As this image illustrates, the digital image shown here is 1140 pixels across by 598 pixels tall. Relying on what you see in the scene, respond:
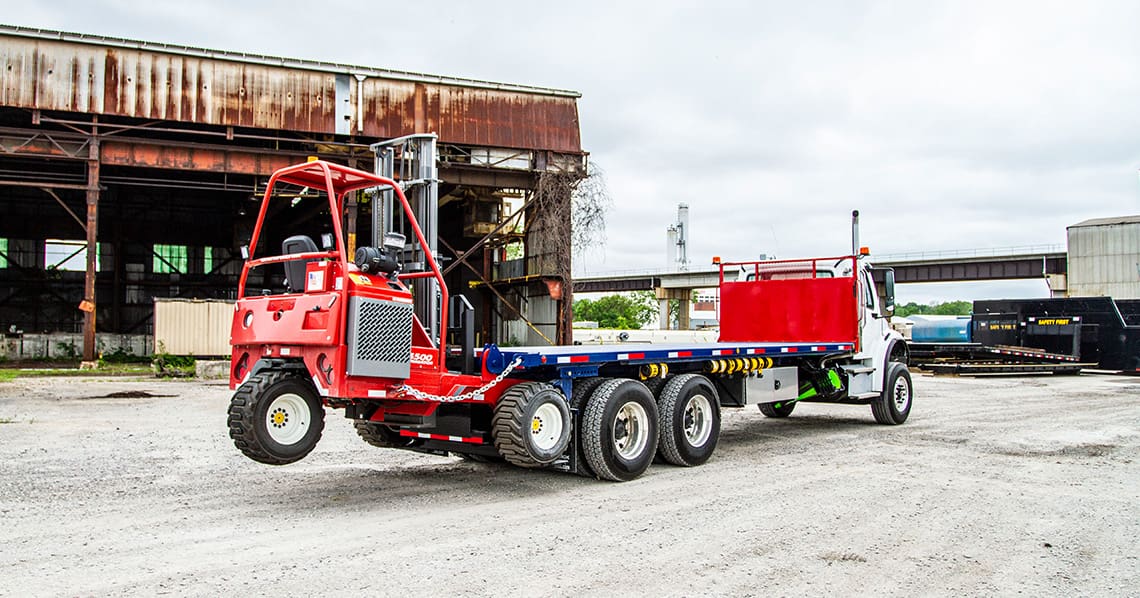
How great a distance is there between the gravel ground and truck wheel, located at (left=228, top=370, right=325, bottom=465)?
62cm

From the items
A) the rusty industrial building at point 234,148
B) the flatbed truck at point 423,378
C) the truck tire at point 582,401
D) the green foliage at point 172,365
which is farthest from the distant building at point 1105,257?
the truck tire at point 582,401

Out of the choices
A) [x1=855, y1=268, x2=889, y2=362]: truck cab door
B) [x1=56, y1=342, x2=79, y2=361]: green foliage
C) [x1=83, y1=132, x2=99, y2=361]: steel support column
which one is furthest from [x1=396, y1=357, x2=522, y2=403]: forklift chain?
[x1=56, y1=342, x2=79, y2=361]: green foliage

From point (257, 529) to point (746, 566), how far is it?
374 centimetres

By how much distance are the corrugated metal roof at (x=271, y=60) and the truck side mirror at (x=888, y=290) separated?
17.6 m

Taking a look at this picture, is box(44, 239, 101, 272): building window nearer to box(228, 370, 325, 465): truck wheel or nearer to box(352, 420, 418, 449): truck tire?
box(352, 420, 418, 449): truck tire

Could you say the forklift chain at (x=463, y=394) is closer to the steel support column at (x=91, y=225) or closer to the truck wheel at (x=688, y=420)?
the truck wheel at (x=688, y=420)

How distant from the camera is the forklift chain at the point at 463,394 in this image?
24.4ft

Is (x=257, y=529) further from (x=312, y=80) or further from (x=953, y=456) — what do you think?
(x=312, y=80)

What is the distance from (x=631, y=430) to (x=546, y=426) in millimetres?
1382

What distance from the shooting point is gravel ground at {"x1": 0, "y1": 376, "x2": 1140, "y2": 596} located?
5.48m

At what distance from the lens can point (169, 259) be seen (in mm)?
39594

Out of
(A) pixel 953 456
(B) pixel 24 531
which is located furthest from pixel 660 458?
(B) pixel 24 531

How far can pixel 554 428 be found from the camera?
816cm

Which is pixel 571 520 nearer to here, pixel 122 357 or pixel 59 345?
pixel 122 357
